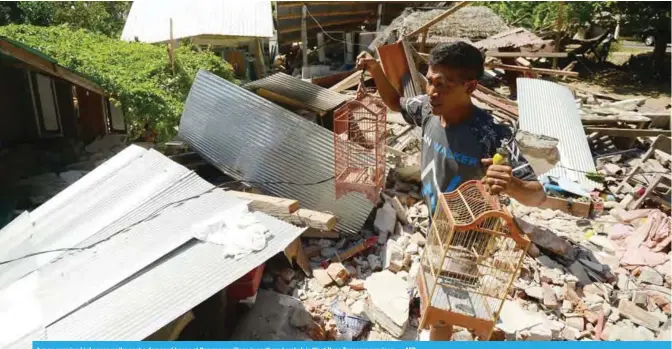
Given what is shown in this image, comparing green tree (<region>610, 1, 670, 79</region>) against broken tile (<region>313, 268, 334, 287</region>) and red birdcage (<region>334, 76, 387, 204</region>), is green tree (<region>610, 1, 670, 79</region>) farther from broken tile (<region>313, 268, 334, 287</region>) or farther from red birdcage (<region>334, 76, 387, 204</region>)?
broken tile (<region>313, 268, 334, 287</region>)

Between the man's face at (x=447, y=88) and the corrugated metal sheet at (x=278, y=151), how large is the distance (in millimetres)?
2564

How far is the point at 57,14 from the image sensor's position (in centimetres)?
1708

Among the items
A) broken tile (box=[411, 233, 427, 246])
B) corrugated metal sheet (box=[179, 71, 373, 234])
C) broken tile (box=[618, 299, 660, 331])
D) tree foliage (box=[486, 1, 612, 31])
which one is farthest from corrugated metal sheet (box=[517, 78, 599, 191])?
tree foliage (box=[486, 1, 612, 31])

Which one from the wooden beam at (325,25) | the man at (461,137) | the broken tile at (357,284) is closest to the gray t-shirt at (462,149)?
the man at (461,137)

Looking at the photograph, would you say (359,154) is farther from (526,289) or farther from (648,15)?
(648,15)

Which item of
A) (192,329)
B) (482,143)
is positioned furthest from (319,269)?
(482,143)

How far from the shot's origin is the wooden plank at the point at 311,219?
4394 mm

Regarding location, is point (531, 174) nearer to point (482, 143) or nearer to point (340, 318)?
point (482, 143)

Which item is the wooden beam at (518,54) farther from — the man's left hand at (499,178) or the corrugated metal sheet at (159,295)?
the man's left hand at (499,178)

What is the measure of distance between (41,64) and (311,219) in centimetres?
550

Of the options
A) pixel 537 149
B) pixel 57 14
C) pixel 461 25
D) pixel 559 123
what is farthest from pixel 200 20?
pixel 537 149

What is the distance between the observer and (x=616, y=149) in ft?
27.0

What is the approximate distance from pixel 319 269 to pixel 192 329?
1577mm

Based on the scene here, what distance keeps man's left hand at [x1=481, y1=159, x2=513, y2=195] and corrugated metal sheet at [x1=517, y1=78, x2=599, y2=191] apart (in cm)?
492
